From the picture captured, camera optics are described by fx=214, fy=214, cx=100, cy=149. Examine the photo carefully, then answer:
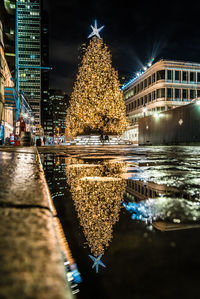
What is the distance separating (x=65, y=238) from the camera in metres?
0.78

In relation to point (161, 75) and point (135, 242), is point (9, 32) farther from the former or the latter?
point (135, 242)

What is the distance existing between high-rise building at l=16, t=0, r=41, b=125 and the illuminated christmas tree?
8078 centimetres

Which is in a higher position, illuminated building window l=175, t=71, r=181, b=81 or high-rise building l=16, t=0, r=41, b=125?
high-rise building l=16, t=0, r=41, b=125

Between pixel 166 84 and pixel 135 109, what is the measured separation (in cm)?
1210

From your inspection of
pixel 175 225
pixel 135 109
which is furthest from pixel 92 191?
pixel 135 109

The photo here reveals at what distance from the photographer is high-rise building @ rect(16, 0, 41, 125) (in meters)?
99.1

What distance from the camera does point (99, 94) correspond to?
24.7 m

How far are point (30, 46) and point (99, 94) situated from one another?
91451 millimetres

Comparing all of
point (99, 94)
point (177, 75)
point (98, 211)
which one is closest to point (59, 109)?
point (177, 75)

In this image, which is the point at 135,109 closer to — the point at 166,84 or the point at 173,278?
the point at 166,84

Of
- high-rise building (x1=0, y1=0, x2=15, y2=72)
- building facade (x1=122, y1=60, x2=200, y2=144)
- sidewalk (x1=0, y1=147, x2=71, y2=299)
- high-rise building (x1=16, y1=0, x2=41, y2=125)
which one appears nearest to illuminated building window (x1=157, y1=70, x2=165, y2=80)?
building facade (x1=122, y1=60, x2=200, y2=144)

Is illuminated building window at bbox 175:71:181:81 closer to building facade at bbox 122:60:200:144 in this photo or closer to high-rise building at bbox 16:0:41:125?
building facade at bbox 122:60:200:144

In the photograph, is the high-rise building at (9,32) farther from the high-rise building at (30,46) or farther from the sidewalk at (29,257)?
the high-rise building at (30,46)

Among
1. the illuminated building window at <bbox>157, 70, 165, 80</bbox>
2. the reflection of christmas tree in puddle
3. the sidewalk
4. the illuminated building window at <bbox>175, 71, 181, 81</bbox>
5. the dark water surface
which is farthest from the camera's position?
the illuminated building window at <bbox>175, 71, 181, 81</bbox>
